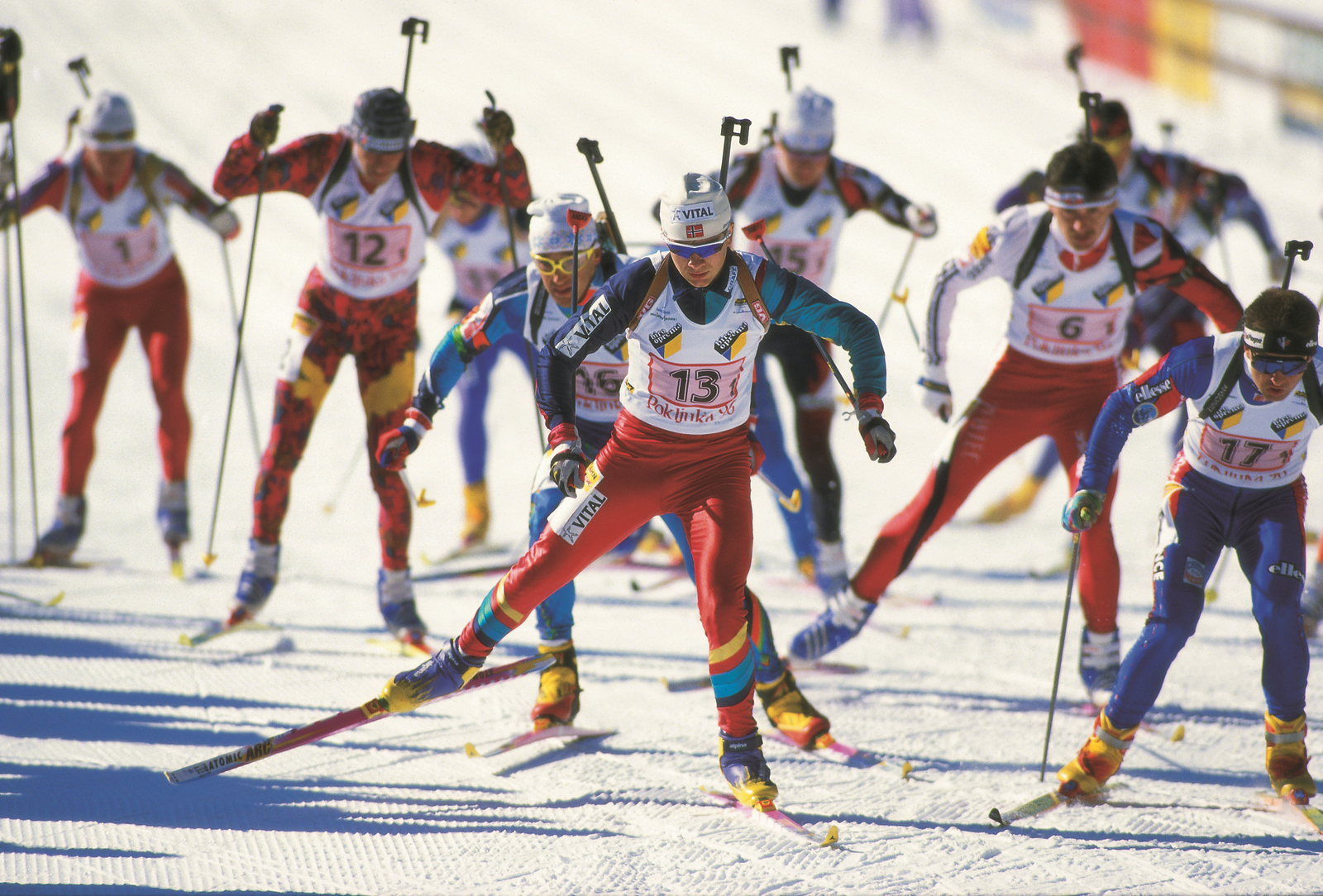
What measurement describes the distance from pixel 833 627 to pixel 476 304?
3406 mm

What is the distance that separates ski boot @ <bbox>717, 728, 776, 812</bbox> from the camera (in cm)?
432

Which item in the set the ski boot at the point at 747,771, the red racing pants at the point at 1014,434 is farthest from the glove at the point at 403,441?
the red racing pants at the point at 1014,434

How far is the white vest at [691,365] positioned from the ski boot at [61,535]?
4246 millimetres

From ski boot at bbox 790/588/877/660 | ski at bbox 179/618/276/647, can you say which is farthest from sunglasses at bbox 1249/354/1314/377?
ski at bbox 179/618/276/647

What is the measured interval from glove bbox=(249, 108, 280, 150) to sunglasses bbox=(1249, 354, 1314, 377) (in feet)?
13.9

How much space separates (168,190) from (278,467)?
2048mm

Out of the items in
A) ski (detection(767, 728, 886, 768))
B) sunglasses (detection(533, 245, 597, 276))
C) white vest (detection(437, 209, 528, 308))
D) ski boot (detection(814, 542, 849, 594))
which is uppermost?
white vest (detection(437, 209, 528, 308))

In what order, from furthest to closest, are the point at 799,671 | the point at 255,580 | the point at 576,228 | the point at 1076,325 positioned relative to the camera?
the point at 255,580, the point at 799,671, the point at 1076,325, the point at 576,228

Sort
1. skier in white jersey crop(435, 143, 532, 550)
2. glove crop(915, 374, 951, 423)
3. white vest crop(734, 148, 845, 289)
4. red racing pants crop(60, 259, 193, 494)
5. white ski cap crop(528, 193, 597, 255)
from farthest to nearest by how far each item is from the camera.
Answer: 1. skier in white jersey crop(435, 143, 532, 550)
2. red racing pants crop(60, 259, 193, 494)
3. white vest crop(734, 148, 845, 289)
4. glove crop(915, 374, 951, 423)
5. white ski cap crop(528, 193, 597, 255)

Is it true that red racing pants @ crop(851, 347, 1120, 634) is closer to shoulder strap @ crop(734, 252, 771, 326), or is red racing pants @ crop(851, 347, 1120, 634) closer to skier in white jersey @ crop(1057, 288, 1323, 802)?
skier in white jersey @ crop(1057, 288, 1323, 802)

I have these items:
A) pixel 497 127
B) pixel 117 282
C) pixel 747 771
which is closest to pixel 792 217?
pixel 497 127

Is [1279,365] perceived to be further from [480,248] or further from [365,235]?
[480,248]

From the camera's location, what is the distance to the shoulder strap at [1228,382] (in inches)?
166

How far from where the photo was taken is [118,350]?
7.04m
